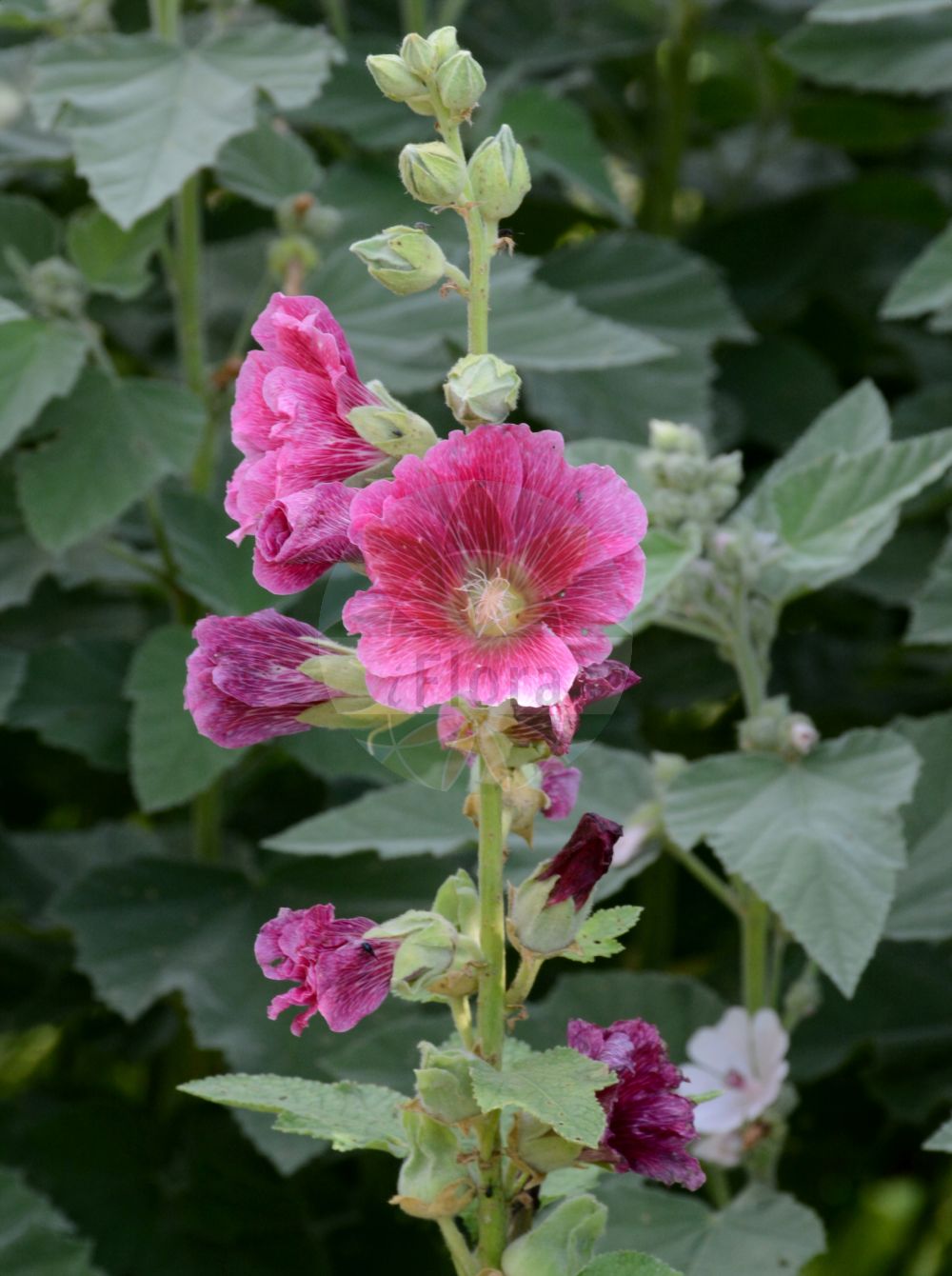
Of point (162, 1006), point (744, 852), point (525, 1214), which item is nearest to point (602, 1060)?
point (525, 1214)

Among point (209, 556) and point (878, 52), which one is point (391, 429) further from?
point (878, 52)

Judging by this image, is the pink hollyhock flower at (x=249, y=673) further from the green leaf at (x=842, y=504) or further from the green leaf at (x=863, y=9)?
the green leaf at (x=863, y=9)

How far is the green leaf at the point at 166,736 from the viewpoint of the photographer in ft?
3.97

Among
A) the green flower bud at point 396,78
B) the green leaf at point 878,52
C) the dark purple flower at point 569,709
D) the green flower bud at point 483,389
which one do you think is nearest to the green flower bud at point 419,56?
the green flower bud at point 396,78

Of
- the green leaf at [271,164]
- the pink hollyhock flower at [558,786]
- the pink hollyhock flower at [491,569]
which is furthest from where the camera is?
the green leaf at [271,164]

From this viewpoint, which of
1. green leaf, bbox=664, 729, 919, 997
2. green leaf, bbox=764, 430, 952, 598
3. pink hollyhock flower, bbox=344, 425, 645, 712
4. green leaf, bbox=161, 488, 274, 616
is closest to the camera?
pink hollyhock flower, bbox=344, 425, 645, 712

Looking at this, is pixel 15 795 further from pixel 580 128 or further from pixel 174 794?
pixel 580 128

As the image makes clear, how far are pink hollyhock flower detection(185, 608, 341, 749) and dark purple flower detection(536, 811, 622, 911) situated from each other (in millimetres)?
106

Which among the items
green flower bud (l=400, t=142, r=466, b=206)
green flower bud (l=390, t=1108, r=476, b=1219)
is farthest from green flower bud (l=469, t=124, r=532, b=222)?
green flower bud (l=390, t=1108, r=476, b=1219)

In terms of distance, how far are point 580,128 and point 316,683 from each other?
0.97 meters

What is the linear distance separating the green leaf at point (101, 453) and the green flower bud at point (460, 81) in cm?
66

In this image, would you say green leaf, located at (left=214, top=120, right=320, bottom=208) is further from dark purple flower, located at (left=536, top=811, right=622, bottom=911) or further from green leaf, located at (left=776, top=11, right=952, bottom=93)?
dark purple flower, located at (left=536, top=811, right=622, bottom=911)

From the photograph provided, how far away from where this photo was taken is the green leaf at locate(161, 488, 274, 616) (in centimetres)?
125

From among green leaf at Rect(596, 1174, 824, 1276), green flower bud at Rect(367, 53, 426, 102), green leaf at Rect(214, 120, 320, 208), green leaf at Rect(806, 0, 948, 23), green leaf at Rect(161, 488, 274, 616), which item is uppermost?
green flower bud at Rect(367, 53, 426, 102)
